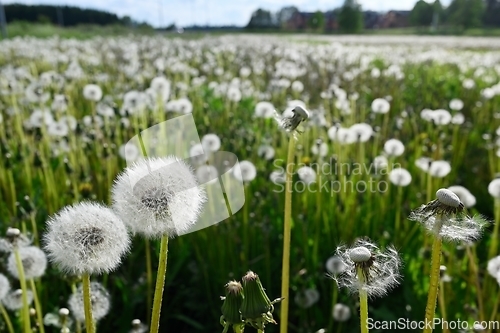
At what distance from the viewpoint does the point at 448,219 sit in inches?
26.6

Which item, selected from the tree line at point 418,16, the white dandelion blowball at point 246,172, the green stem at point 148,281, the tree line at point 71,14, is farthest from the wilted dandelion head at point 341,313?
the tree line at point 71,14

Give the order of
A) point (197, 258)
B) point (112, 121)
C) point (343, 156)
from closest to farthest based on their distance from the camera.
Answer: point (197, 258) → point (343, 156) → point (112, 121)

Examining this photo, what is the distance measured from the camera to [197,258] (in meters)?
2.21

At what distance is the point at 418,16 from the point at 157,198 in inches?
176

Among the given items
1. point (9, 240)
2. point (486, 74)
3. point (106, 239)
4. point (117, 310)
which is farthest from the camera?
point (486, 74)

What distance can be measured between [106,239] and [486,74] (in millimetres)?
6109

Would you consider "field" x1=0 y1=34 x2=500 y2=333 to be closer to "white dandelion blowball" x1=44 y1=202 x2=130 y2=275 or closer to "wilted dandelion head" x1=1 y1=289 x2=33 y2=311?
"wilted dandelion head" x1=1 y1=289 x2=33 y2=311

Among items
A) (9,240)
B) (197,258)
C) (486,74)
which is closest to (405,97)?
(486,74)

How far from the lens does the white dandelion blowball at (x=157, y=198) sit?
774 mm

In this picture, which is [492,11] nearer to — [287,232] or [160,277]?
[287,232]

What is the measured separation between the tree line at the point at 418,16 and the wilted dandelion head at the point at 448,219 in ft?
12.2

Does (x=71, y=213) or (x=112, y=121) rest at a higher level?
(x=71, y=213)

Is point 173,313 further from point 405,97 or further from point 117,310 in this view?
point 405,97

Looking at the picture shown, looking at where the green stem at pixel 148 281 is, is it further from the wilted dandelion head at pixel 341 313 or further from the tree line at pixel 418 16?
the tree line at pixel 418 16
